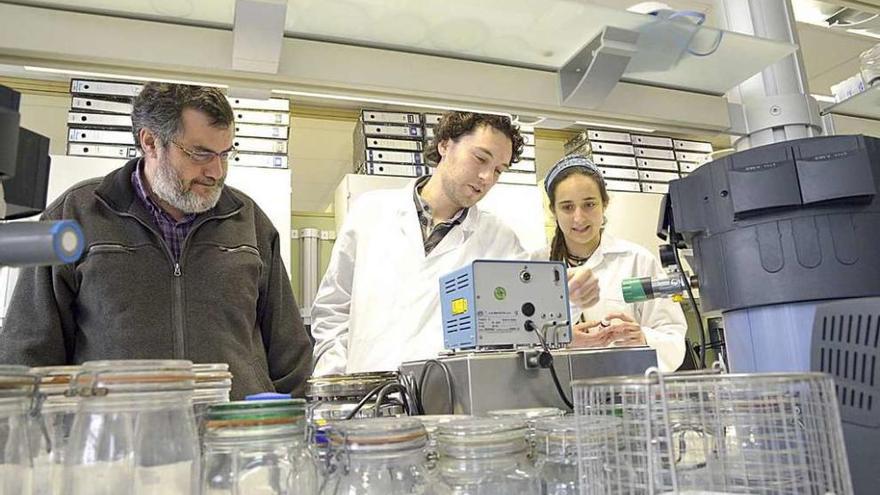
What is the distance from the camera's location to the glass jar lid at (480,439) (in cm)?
47

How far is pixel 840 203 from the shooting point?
678 millimetres

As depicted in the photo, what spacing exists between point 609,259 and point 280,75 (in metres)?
Answer: 1.45

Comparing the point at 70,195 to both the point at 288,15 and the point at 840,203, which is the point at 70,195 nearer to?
the point at 288,15

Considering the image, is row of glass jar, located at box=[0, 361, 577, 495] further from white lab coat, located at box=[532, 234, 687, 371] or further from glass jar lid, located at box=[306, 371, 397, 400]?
white lab coat, located at box=[532, 234, 687, 371]

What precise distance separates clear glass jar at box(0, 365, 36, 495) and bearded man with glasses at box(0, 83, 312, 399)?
2.89 feet

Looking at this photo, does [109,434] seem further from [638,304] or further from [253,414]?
[638,304]

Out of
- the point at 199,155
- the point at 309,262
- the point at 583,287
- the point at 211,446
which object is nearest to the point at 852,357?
the point at 211,446

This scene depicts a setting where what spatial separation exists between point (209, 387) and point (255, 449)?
4.6 inches

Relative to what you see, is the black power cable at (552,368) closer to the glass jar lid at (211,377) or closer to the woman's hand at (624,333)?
the glass jar lid at (211,377)

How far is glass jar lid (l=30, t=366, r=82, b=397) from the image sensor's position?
1.52ft

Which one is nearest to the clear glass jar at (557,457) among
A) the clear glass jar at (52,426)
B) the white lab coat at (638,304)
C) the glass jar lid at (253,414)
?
the glass jar lid at (253,414)

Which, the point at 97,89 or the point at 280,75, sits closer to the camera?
the point at 280,75

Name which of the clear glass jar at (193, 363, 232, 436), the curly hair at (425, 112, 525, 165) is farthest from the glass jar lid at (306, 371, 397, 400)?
the curly hair at (425, 112, 525, 165)

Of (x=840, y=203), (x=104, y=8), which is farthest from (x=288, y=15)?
(x=840, y=203)
